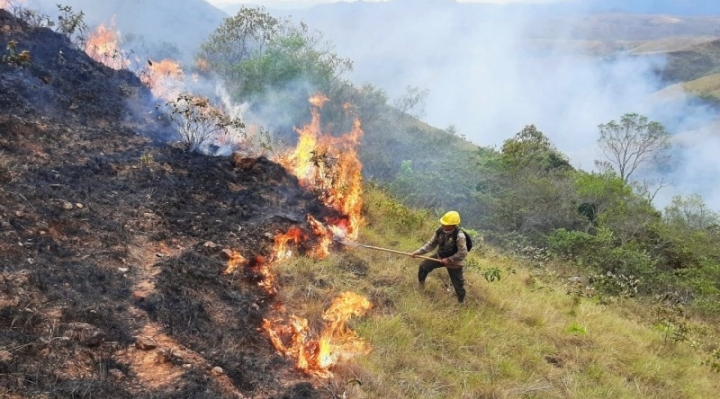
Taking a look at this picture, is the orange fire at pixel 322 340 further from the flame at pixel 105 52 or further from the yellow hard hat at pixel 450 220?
the flame at pixel 105 52

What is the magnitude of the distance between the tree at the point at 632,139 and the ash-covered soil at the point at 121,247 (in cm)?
3663

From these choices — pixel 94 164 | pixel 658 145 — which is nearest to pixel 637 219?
pixel 94 164

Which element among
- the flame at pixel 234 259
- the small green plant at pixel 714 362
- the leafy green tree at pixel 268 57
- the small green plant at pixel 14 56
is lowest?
the small green plant at pixel 714 362

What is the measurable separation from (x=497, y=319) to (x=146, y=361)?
4592 millimetres

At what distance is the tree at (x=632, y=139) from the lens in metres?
37.7

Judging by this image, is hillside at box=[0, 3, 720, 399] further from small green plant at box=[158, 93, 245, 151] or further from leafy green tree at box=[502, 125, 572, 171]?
leafy green tree at box=[502, 125, 572, 171]

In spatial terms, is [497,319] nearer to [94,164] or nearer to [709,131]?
[94,164]

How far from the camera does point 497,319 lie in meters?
6.62

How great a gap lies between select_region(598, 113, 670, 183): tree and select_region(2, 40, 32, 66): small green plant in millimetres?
38043

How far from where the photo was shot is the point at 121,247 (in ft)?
17.6

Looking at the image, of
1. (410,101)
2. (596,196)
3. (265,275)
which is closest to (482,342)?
(265,275)

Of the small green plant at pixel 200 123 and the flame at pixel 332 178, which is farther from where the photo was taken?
the small green plant at pixel 200 123

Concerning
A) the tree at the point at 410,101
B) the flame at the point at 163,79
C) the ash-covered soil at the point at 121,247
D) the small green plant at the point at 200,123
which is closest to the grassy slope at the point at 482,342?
the ash-covered soil at the point at 121,247

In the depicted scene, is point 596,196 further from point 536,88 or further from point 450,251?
point 536,88
